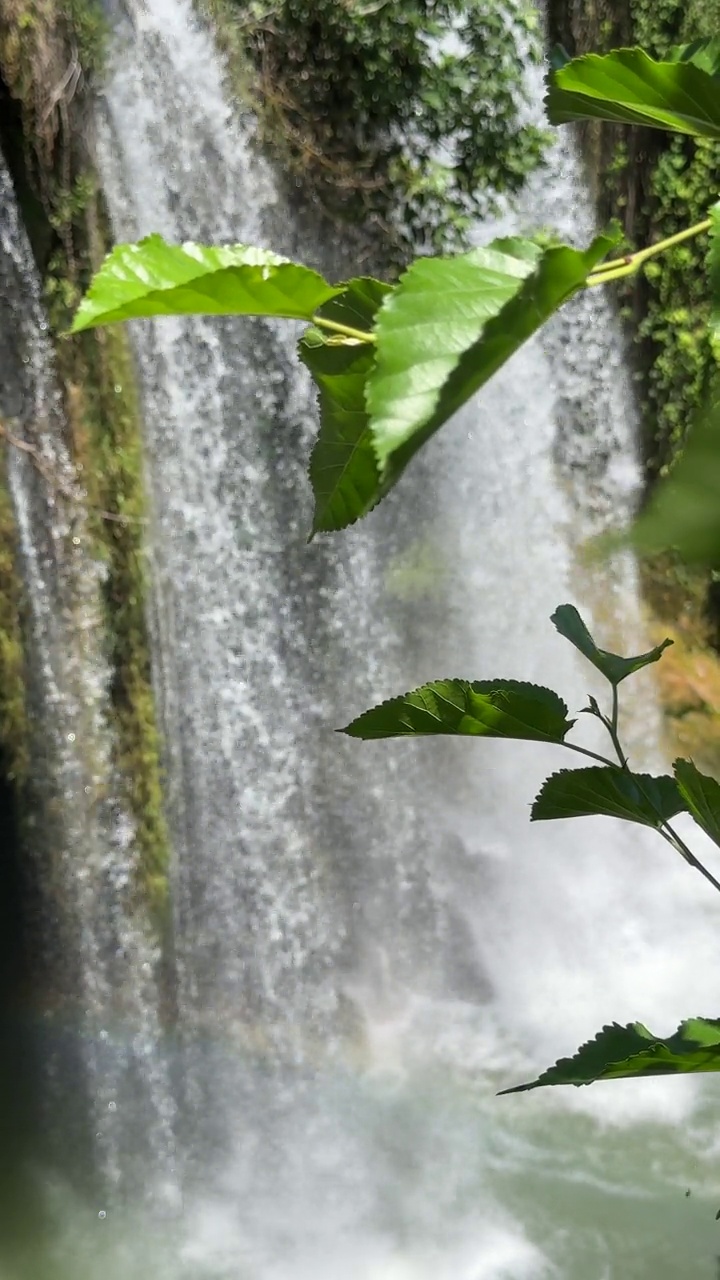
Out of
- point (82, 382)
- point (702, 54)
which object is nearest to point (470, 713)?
point (702, 54)

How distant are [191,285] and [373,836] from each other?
3235 mm

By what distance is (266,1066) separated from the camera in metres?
3.18

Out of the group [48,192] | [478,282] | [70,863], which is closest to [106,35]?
[48,192]

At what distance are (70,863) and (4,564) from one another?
0.88 metres

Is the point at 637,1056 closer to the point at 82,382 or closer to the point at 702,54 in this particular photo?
the point at 702,54

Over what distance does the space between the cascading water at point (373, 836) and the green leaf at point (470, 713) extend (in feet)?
8.03

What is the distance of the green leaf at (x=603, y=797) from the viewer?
0.46 metres

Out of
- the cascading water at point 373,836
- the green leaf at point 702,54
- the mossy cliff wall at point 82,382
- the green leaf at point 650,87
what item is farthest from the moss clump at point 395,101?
the green leaf at point 650,87

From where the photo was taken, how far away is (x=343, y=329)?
1.03 feet

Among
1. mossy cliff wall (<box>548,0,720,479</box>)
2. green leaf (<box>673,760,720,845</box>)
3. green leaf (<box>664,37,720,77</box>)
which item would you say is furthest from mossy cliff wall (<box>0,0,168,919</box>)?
green leaf (<box>673,760,720,845</box>)

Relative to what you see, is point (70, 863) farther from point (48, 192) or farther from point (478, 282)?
point (478, 282)

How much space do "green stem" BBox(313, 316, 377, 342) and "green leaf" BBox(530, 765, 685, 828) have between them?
209 millimetres

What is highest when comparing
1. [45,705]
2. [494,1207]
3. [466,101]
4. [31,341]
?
[466,101]

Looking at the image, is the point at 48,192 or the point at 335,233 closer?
the point at 48,192
